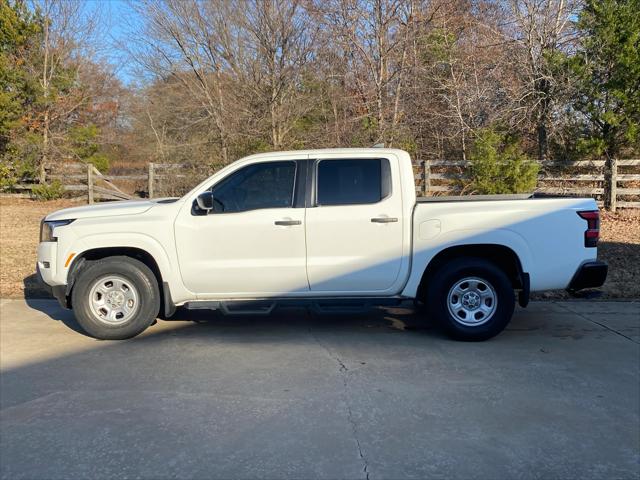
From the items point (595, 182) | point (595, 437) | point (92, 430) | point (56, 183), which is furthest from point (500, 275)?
point (56, 183)

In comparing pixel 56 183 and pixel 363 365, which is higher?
pixel 56 183

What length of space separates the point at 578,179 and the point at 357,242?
1121 cm

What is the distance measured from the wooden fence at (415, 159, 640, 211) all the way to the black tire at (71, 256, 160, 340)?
417 inches

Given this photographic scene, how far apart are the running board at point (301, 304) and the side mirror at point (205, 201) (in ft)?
3.27

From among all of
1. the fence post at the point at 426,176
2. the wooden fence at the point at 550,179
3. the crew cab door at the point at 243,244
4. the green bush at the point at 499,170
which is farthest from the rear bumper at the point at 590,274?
the fence post at the point at 426,176

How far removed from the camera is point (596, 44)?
46.7ft

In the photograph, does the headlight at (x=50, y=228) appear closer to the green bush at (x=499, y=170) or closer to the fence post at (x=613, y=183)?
the green bush at (x=499, y=170)

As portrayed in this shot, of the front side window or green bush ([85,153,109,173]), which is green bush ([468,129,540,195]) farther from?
green bush ([85,153,109,173])

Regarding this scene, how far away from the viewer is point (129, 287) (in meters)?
6.20

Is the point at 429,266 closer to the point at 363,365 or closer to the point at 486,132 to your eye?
the point at 363,365

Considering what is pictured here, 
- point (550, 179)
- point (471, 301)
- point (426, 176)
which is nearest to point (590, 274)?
point (471, 301)

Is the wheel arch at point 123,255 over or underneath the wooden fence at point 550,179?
underneath

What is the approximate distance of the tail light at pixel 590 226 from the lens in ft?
19.6

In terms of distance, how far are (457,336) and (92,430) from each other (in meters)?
3.64
